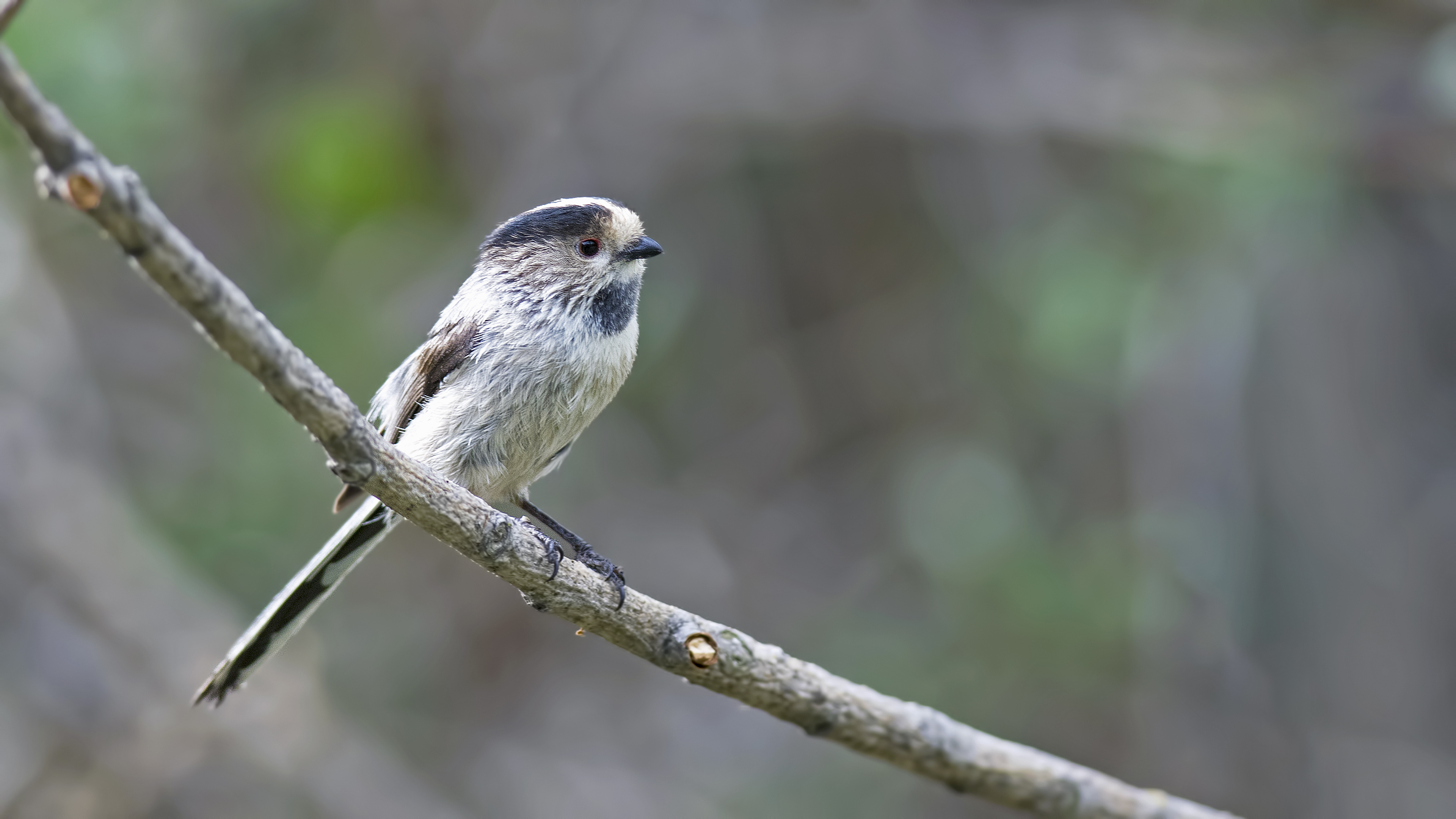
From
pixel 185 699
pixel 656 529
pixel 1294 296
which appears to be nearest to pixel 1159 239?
pixel 1294 296

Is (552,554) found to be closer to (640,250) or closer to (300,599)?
(300,599)

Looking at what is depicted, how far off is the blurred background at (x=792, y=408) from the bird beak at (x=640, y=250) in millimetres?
2588

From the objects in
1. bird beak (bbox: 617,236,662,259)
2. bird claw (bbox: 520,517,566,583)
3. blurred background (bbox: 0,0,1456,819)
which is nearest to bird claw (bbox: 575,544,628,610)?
bird claw (bbox: 520,517,566,583)

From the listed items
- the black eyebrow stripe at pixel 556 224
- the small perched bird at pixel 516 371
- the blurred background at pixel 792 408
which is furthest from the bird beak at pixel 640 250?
the blurred background at pixel 792 408

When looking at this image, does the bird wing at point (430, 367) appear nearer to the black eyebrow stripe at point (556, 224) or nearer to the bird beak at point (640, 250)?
the black eyebrow stripe at point (556, 224)

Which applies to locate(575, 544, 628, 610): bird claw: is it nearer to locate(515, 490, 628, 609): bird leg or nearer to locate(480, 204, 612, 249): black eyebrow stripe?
locate(515, 490, 628, 609): bird leg

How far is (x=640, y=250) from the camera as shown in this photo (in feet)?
11.5

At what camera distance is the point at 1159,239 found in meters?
6.40

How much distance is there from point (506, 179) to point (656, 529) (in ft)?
7.23

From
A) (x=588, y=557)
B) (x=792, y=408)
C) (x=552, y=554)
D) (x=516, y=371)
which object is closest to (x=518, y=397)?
(x=516, y=371)

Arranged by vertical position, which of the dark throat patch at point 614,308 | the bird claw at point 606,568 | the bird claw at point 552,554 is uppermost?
the dark throat patch at point 614,308

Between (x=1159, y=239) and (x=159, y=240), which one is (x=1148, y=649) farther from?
(x=159, y=240)

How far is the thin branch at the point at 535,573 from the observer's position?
1.55 m

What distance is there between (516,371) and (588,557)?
0.57 m
